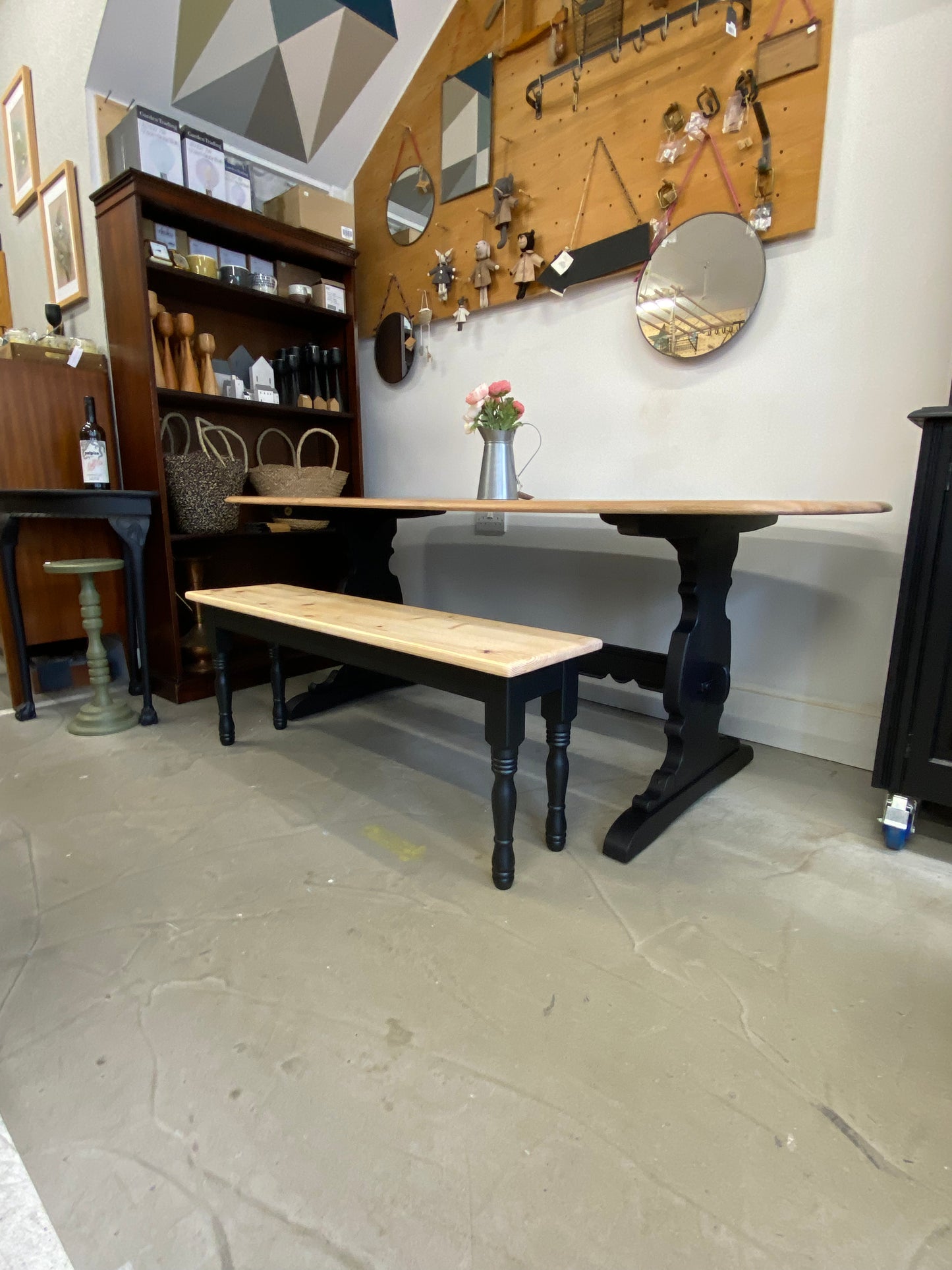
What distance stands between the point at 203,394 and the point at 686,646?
1885mm

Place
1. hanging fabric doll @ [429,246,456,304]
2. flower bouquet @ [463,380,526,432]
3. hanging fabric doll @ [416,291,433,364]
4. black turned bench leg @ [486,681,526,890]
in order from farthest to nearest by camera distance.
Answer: hanging fabric doll @ [416,291,433,364] < hanging fabric doll @ [429,246,456,304] < flower bouquet @ [463,380,526,432] < black turned bench leg @ [486,681,526,890]

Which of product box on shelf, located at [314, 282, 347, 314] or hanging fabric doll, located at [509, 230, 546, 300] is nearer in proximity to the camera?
hanging fabric doll, located at [509, 230, 546, 300]

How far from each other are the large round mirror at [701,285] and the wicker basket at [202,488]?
59.8 inches

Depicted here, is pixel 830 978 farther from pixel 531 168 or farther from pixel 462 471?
pixel 531 168

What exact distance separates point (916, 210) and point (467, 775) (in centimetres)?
178

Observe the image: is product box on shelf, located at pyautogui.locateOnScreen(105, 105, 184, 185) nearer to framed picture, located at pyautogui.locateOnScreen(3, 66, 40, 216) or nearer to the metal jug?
framed picture, located at pyautogui.locateOnScreen(3, 66, 40, 216)

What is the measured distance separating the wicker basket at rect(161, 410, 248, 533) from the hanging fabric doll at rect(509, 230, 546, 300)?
4.01 feet

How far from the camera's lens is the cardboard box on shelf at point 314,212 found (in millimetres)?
2541

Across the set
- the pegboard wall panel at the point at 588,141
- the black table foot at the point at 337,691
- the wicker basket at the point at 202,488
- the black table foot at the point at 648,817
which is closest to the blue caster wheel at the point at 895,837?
the black table foot at the point at 648,817

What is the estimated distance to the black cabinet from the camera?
1.20m

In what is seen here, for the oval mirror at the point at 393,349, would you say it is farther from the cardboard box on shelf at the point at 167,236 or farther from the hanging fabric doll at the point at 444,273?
the cardboard box on shelf at the point at 167,236

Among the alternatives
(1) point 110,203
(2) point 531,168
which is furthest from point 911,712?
(1) point 110,203

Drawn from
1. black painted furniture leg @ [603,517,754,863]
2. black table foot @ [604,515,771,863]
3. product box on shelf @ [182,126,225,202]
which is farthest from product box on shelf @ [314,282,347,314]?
black painted furniture leg @ [603,517,754,863]

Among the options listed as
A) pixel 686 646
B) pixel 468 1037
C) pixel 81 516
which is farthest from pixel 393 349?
pixel 468 1037
